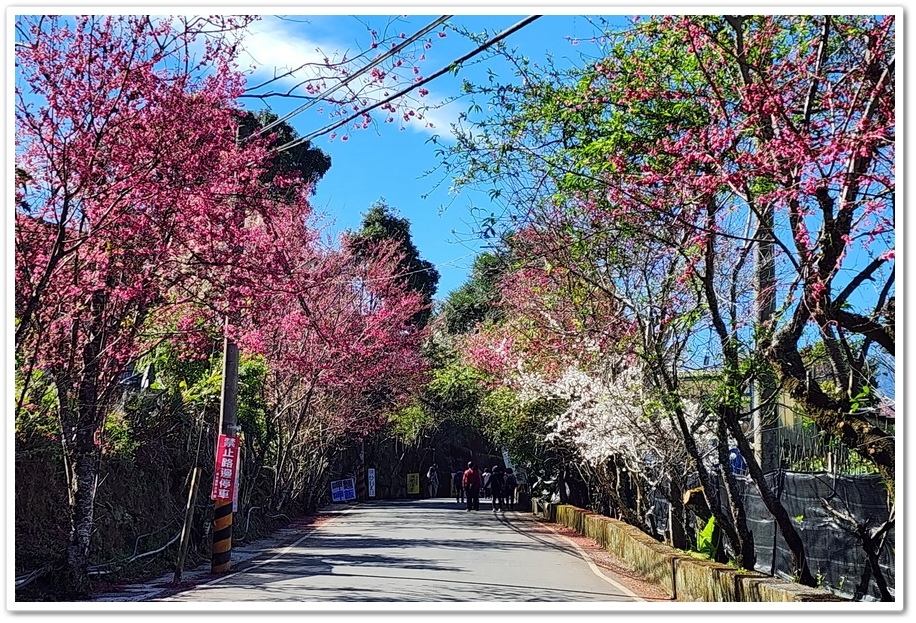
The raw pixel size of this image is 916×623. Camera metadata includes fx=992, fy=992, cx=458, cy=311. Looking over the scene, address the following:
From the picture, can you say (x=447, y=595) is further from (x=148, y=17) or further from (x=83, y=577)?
(x=148, y=17)

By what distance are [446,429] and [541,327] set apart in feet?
76.2

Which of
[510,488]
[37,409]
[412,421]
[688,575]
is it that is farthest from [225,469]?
[412,421]

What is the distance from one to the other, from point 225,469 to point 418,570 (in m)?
2.84

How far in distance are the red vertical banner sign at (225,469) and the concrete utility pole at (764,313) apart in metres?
6.54

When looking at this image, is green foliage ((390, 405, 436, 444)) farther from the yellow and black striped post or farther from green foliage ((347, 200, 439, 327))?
the yellow and black striped post

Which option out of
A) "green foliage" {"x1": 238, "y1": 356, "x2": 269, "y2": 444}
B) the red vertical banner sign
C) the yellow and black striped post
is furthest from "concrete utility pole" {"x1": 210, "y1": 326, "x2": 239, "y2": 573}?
"green foliage" {"x1": 238, "y1": 356, "x2": 269, "y2": 444}

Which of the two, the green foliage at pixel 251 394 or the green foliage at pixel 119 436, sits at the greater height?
the green foliage at pixel 251 394

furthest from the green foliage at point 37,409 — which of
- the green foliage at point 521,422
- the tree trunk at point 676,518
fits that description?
the green foliage at point 521,422

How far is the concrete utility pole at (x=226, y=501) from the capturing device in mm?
12703

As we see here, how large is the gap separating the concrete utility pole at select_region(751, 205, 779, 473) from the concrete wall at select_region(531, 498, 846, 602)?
58.8 inches

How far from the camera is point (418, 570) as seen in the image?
40.1 feet

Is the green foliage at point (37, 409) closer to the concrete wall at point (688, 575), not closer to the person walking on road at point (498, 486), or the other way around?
the concrete wall at point (688, 575)

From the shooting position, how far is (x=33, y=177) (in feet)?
25.0

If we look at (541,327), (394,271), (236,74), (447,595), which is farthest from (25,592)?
(394,271)
